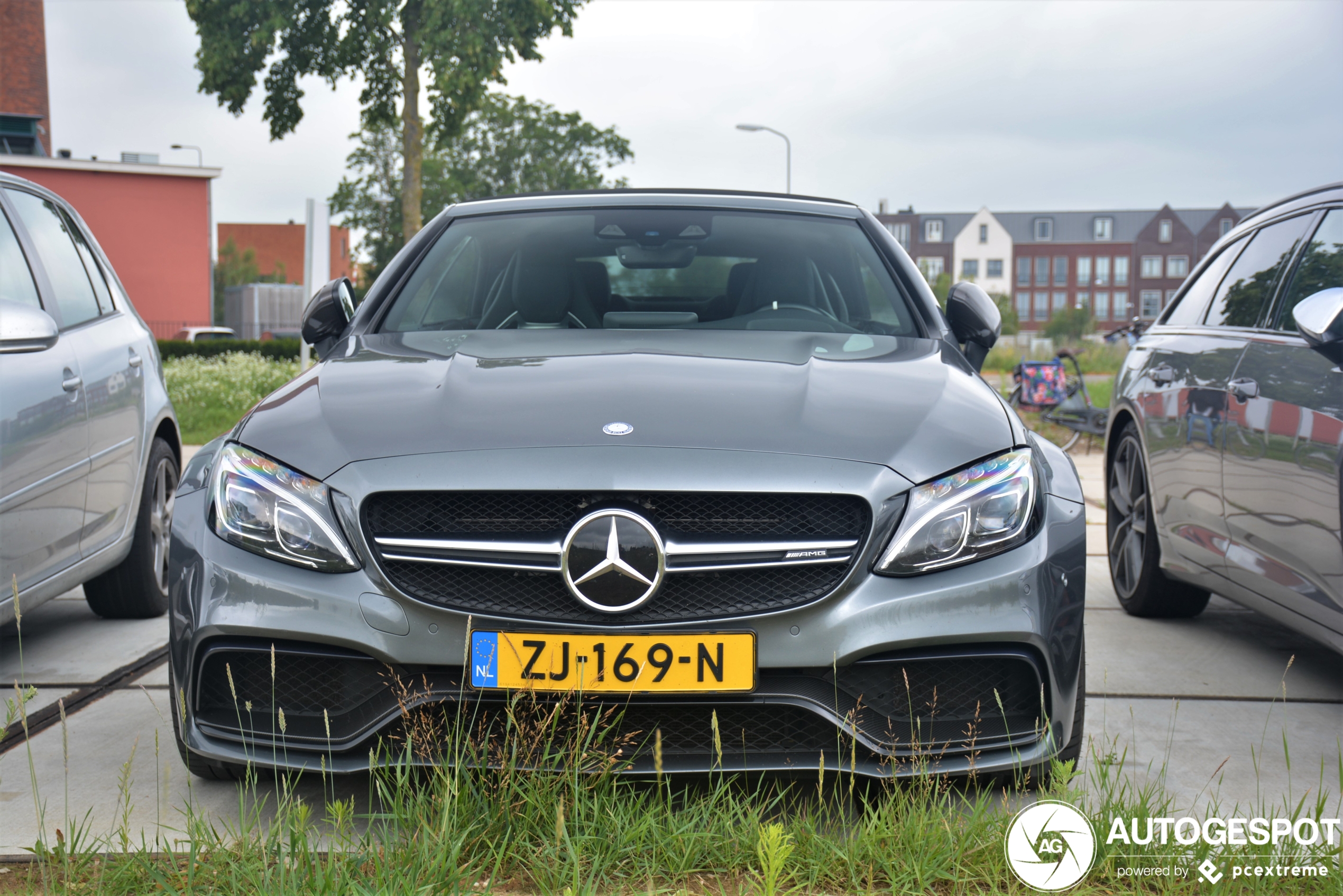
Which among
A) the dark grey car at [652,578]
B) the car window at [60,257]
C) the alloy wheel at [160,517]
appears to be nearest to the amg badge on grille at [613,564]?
the dark grey car at [652,578]

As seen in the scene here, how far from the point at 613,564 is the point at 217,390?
12.8m

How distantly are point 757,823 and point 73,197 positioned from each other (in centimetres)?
3855


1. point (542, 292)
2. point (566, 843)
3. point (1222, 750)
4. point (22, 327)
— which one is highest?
point (542, 292)

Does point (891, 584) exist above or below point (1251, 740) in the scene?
above

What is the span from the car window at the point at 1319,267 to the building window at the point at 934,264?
83237 millimetres

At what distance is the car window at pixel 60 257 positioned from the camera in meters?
4.19

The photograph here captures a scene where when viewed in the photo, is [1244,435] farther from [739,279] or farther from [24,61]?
[24,61]

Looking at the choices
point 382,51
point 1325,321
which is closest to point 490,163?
point 382,51

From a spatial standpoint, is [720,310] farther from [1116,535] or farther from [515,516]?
[1116,535]

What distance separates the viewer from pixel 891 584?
2.33m

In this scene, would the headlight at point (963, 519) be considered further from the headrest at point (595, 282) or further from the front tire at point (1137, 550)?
the front tire at point (1137, 550)

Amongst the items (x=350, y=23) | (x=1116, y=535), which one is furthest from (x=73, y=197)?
(x=1116, y=535)

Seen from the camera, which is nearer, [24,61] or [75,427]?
[75,427]

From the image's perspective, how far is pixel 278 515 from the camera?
244cm
